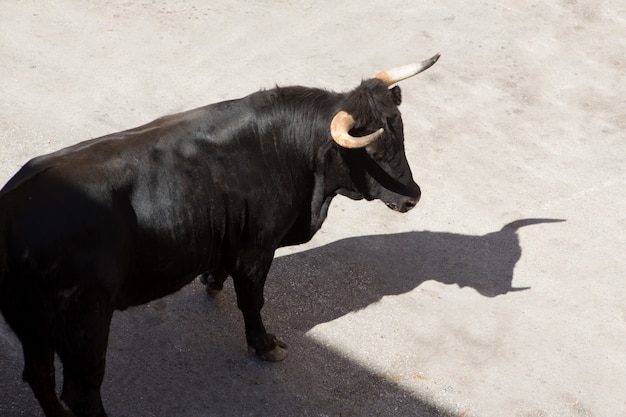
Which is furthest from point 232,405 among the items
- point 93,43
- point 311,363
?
point 93,43

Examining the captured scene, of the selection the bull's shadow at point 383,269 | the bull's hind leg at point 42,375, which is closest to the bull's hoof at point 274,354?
the bull's shadow at point 383,269

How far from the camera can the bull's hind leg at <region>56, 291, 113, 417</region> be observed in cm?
573

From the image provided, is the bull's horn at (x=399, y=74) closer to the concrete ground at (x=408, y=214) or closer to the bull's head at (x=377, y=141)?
the bull's head at (x=377, y=141)

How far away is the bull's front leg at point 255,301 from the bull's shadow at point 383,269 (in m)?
0.51

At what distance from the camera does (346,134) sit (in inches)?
258

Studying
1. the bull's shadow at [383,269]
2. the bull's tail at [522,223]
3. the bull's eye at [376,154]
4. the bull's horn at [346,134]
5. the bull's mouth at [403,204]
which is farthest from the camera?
the bull's tail at [522,223]

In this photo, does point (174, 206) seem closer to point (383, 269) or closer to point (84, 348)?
point (84, 348)

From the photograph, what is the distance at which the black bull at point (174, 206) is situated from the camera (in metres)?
5.65

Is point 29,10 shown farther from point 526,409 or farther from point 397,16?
point 526,409

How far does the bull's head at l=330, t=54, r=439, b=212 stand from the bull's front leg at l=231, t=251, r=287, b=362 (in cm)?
90

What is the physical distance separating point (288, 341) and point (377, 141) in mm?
1877

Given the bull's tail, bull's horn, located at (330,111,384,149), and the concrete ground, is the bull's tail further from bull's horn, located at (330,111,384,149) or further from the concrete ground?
bull's horn, located at (330,111,384,149)

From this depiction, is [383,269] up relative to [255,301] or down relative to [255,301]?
down

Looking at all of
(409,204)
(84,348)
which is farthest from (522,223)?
(84,348)
